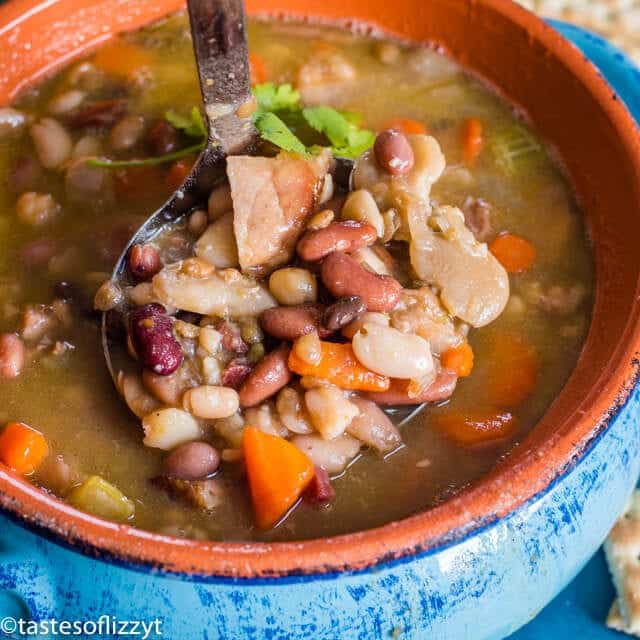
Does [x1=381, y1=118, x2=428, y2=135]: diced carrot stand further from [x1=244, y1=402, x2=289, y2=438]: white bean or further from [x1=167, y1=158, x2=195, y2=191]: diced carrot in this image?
[x1=244, y1=402, x2=289, y2=438]: white bean

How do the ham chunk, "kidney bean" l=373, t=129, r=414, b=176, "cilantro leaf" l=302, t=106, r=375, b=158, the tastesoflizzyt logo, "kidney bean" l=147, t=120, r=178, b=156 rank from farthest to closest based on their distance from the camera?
"kidney bean" l=147, t=120, r=178, b=156 < "cilantro leaf" l=302, t=106, r=375, b=158 < "kidney bean" l=373, t=129, r=414, b=176 < the ham chunk < the tastesoflizzyt logo

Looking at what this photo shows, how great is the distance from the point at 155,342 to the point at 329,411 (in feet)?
1.33

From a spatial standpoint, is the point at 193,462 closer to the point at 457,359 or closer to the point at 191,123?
the point at 457,359

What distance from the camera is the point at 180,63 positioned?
3188mm

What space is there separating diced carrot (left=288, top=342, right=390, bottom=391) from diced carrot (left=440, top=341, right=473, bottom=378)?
0.62ft

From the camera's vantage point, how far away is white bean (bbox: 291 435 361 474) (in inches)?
86.0

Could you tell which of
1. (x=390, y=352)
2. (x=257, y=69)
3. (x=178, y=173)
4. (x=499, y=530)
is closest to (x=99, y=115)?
(x=178, y=173)

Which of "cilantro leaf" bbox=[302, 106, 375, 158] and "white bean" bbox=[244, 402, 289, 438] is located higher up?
"cilantro leaf" bbox=[302, 106, 375, 158]

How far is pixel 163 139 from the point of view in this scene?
9.34ft

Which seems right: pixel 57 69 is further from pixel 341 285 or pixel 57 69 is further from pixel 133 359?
pixel 341 285

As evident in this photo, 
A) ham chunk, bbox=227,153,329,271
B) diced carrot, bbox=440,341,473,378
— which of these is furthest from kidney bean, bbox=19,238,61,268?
diced carrot, bbox=440,341,473,378

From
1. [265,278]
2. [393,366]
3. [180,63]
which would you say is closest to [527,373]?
[393,366]

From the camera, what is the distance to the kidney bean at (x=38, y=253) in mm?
2643

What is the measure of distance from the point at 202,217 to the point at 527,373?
0.87m
